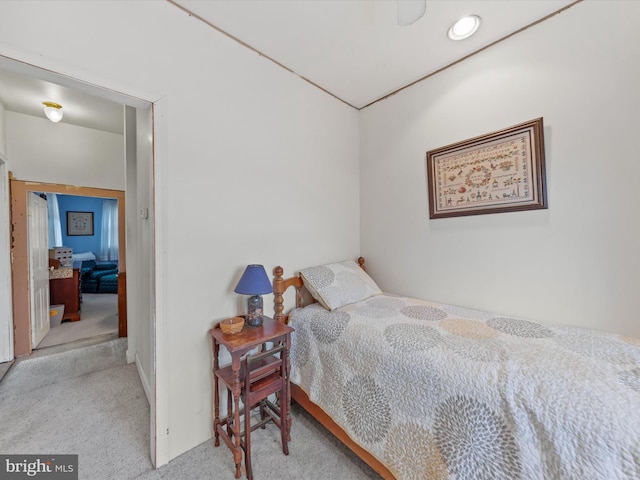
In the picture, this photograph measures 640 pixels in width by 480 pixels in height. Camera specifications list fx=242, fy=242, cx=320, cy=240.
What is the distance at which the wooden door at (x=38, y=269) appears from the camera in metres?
2.74

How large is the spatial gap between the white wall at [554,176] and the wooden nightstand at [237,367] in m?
1.28

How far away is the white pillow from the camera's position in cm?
180

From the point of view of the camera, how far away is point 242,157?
5.51ft

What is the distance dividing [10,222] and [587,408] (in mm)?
4574

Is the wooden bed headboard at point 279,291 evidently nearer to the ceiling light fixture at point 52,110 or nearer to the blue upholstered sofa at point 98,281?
the ceiling light fixture at point 52,110

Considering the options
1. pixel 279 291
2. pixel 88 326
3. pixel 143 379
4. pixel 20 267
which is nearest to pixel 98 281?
pixel 88 326

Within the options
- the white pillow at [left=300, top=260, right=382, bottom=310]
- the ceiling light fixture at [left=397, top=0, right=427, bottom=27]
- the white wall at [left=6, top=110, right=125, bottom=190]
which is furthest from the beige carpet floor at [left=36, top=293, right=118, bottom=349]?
the ceiling light fixture at [left=397, top=0, right=427, bottom=27]

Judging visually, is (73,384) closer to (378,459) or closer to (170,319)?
(170,319)

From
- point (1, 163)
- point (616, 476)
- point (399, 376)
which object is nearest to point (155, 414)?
point (399, 376)

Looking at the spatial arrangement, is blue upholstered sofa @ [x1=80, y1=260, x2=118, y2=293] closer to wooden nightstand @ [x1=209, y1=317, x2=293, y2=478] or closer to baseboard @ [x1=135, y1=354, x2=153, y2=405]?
baseboard @ [x1=135, y1=354, x2=153, y2=405]

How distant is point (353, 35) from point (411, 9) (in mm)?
661

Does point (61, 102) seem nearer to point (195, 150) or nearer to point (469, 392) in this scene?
point (195, 150)

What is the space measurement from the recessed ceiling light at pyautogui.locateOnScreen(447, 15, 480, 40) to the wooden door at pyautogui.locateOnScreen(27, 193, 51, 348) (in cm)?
445

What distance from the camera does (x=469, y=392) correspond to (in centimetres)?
96
